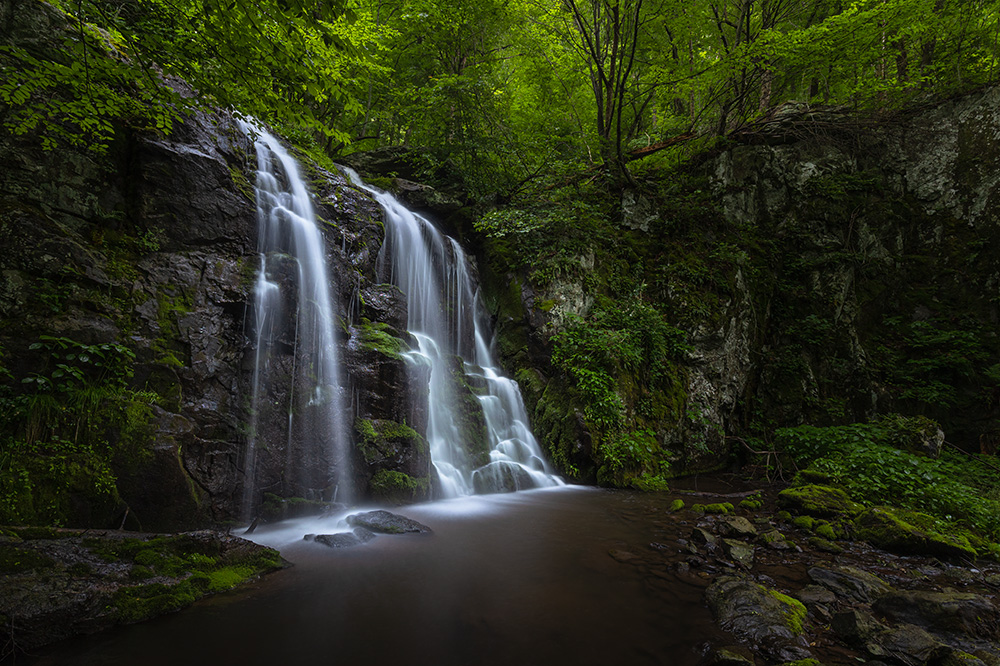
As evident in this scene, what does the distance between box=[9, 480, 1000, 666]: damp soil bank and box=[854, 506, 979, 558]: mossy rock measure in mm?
168

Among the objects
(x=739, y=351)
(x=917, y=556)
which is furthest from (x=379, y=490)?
(x=739, y=351)

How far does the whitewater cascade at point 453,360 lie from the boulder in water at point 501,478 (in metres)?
0.02

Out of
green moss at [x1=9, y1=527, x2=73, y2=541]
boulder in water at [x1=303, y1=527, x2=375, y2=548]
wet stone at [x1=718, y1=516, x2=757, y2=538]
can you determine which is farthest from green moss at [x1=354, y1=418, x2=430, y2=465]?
wet stone at [x1=718, y1=516, x2=757, y2=538]

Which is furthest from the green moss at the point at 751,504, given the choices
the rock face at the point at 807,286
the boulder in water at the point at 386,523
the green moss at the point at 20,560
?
the green moss at the point at 20,560

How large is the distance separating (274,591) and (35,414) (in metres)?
2.89

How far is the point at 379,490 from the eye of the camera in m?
6.10

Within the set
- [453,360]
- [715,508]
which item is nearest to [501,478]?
[453,360]

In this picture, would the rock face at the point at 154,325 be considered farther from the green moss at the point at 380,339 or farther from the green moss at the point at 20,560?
the green moss at the point at 20,560

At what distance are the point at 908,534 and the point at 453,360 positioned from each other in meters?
7.12

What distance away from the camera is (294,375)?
5.92 metres

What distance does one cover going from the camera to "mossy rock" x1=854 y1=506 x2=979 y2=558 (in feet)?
14.2

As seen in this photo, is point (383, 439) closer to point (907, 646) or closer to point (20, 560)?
point (20, 560)

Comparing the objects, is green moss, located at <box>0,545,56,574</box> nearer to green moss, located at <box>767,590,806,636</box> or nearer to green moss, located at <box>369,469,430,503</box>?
green moss, located at <box>369,469,430,503</box>

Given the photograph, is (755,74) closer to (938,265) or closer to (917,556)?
(938,265)
